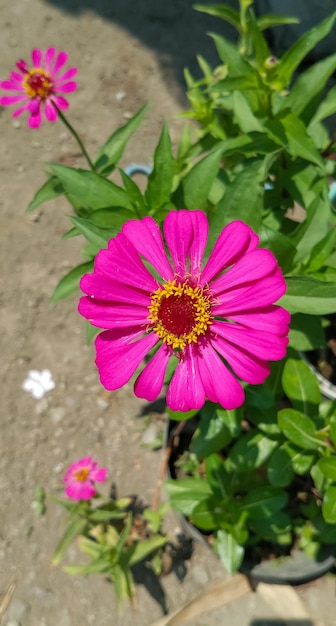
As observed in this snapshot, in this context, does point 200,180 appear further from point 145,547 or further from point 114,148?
point 145,547

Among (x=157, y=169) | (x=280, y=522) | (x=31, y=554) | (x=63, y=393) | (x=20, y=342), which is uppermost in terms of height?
(x=157, y=169)

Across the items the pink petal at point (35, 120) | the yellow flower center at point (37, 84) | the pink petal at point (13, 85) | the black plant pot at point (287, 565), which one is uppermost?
the pink petal at point (13, 85)

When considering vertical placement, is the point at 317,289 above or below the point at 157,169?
below

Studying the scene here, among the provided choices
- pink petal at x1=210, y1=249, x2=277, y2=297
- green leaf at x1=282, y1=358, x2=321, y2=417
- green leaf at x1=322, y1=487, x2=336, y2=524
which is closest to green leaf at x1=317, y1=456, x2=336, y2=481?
green leaf at x1=322, y1=487, x2=336, y2=524

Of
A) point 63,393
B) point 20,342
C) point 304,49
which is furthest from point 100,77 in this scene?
point 304,49

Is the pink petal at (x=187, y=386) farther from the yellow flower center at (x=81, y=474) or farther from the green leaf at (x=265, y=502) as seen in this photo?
the yellow flower center at (x=81, y=474)

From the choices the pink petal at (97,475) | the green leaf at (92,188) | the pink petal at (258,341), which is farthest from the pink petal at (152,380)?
the pink petal at (97,475)

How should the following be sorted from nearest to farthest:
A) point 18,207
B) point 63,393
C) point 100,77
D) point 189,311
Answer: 1. point 189,311
2. point 63,393
3. point 18,207
4. point 100,77

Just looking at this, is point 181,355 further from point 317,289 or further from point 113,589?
point 113,589
